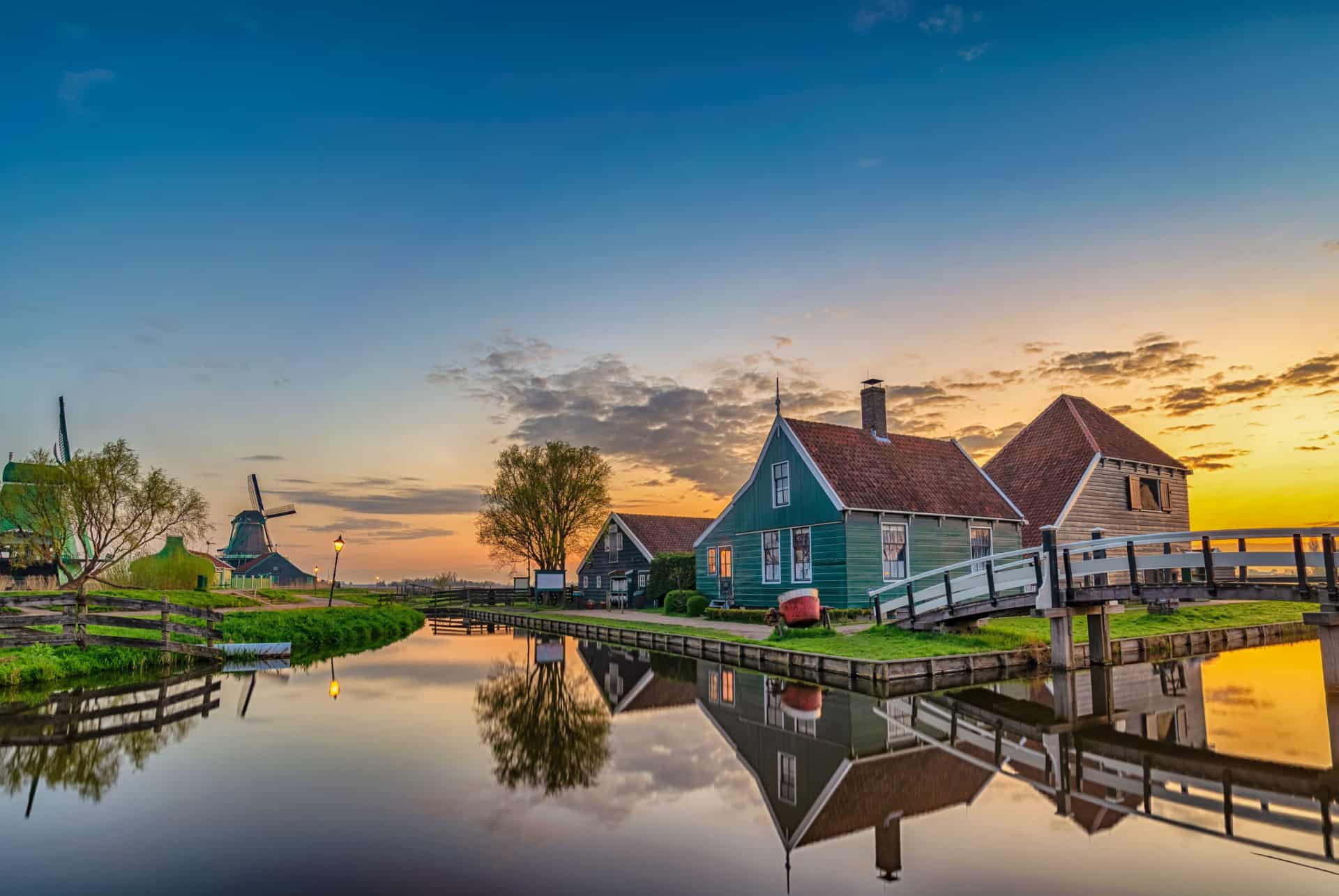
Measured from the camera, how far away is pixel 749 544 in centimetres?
3142

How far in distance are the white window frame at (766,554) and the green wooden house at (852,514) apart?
45 mm

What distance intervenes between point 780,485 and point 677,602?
9482 mm

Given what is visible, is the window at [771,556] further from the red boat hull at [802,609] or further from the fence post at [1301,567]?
the fence post at [1301,567]

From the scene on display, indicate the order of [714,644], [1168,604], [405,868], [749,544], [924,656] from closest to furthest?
1. [405,868]
2. [924,656]
3. [714,644]
4. [1168,604]
5. [749,544]

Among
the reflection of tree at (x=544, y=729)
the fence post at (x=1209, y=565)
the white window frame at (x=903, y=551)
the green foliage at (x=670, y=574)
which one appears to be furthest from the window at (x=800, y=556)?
the fence post at (x=1209, y=565)

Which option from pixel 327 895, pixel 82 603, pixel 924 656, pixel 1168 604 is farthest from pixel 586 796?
pixel 1168 604

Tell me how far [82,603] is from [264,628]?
6.50 metres

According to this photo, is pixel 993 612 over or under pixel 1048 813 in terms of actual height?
over

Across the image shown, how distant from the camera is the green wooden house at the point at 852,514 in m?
27.2

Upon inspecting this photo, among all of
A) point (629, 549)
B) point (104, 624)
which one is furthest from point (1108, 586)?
point (629, 549)

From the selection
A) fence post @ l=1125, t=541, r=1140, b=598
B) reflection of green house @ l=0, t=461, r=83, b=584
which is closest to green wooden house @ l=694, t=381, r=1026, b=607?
fence post @ l=1125, t=541, r=1140, b=598

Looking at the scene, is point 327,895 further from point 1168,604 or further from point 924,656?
point 1168,604

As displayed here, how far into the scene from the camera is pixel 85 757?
452 inches

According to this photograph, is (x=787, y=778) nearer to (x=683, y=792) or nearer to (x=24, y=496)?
(x=683, y=792)
